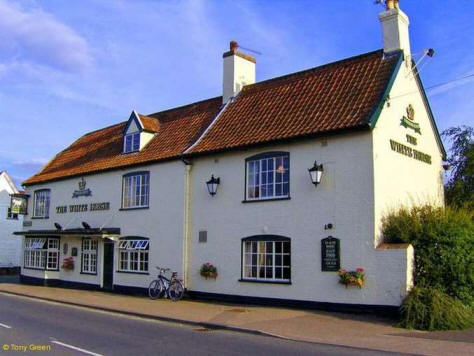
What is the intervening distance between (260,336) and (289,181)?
6.09 m

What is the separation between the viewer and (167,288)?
61.8 feet

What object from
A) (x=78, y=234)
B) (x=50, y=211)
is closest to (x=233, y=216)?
(x=78, y=234)

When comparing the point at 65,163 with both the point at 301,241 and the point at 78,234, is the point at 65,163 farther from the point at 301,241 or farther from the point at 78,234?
→ the point at 301,241

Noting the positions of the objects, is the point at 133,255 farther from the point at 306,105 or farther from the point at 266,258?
the point at 306,105

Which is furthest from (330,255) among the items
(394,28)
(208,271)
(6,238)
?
(6,238)

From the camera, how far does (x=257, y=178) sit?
1742 cm

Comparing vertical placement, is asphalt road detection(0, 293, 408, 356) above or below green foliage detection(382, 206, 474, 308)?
below

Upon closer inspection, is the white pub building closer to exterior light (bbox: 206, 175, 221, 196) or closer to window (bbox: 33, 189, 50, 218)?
exterior light (bbox: 206, 175, 221, 196)

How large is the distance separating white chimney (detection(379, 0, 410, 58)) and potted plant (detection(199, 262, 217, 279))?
9346mm

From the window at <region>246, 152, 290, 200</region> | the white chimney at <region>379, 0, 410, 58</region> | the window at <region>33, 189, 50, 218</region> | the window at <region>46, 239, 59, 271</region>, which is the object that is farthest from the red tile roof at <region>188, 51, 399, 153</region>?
the window at <region>33, 189, 50, 218</region>

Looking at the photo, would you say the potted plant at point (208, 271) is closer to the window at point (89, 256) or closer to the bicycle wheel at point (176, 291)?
the bicycle wheel at point (176, 291)

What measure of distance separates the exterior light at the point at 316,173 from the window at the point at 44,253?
16147 mm

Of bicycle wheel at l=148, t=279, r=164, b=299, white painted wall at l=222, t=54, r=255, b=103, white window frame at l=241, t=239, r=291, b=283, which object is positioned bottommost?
bicycle wheel at l=148, t=279, r=164, b=299

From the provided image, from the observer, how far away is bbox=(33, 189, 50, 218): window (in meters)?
27.7
